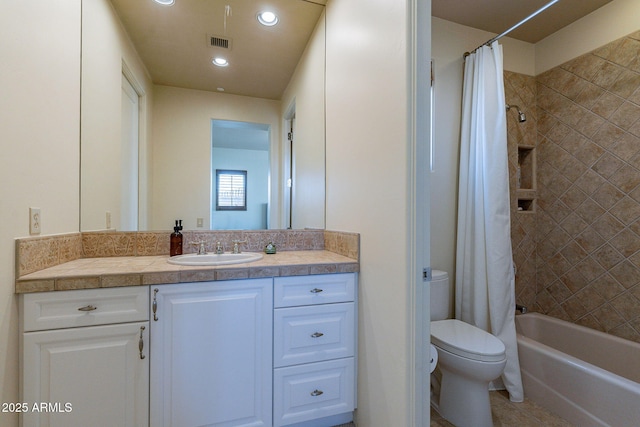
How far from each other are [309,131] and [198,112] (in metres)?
0.73

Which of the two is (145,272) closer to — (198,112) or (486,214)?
(198,112)

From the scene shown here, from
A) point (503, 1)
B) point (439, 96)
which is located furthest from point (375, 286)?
point (503, 1)

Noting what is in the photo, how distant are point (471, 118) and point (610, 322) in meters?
1.73

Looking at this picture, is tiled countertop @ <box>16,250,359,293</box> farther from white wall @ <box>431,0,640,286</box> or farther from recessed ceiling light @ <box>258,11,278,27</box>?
recessed ceiling light @ <box>258,11,278,27</box>

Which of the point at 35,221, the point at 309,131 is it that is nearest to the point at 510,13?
the point at 309,131

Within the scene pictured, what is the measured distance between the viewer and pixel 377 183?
1.21 m

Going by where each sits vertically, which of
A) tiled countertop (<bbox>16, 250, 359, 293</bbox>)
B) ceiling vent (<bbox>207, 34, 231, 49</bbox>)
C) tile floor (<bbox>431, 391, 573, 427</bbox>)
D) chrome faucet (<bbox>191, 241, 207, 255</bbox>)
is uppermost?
ceiling vent (<bbox>207, 34, 231, 49</bbox>)

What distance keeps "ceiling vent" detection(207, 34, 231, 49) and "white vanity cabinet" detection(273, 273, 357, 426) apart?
152 cm

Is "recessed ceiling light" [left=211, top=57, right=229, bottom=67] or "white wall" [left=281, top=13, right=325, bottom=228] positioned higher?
"recessed ceiling light" [left=211, top=57, right=229, bottom=67]

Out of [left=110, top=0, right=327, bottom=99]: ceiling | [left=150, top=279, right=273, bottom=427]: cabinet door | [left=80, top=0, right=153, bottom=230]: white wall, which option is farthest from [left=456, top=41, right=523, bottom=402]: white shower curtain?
[left=80, top=0, right=153, bottom=230]: white wall

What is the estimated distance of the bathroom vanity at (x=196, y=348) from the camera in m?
0.98

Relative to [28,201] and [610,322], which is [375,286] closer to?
[28,201]

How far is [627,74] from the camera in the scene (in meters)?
1.81

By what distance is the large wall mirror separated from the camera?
1.48 metres
